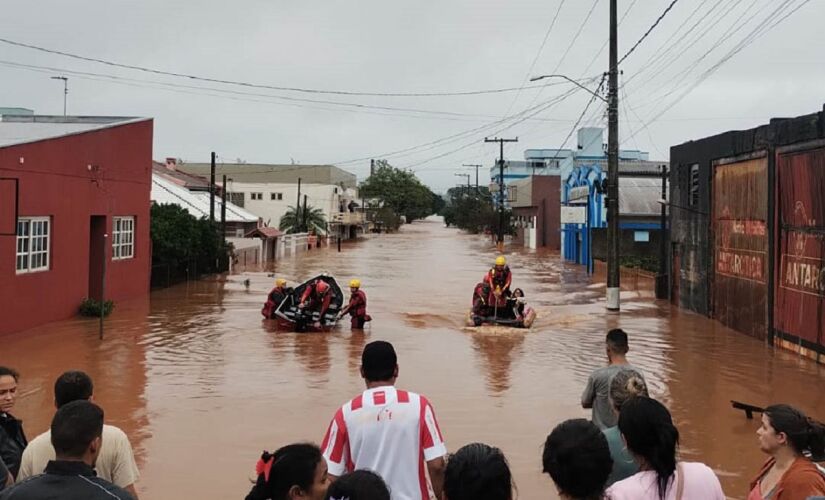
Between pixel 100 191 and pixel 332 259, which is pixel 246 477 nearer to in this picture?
pixel 100 191

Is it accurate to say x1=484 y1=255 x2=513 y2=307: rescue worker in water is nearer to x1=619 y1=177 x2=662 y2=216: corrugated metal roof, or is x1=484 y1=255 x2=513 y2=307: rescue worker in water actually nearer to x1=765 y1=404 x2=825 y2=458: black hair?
x1=765 y1=404 x2=825 y2=458: black hair

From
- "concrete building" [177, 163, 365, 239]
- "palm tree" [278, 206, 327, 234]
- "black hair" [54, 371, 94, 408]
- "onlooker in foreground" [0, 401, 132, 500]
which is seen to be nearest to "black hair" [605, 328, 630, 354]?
"black hair" [54, 371, 94, 408]

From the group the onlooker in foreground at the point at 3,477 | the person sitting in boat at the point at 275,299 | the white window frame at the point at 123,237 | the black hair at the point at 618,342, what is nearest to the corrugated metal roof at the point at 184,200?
the white window frame at the point at 123,237

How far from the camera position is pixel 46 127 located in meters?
25.9

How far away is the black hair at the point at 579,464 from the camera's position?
134 inches

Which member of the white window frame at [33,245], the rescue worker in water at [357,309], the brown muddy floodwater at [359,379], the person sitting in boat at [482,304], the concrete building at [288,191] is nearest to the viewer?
the brown muddy floodwater at [359,379]

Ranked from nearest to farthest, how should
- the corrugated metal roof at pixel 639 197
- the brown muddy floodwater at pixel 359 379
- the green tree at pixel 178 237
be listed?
1. the brown muddy floodwater at pixel 359 379
2. the green tree at pixel 178 237
3. the corrugated metal roof at pixel 639 197

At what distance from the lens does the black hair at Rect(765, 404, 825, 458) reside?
4359 mm

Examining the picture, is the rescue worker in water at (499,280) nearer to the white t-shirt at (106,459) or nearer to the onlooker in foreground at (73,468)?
the white t-shirt at (106,459)

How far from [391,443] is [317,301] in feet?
55.2

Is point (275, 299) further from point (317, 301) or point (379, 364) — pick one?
point (379, 364)

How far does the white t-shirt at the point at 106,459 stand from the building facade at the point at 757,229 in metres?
14.5

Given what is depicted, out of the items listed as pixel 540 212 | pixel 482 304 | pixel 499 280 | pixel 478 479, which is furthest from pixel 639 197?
pixel 478 479

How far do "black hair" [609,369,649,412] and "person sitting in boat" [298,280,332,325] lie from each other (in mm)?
16111
